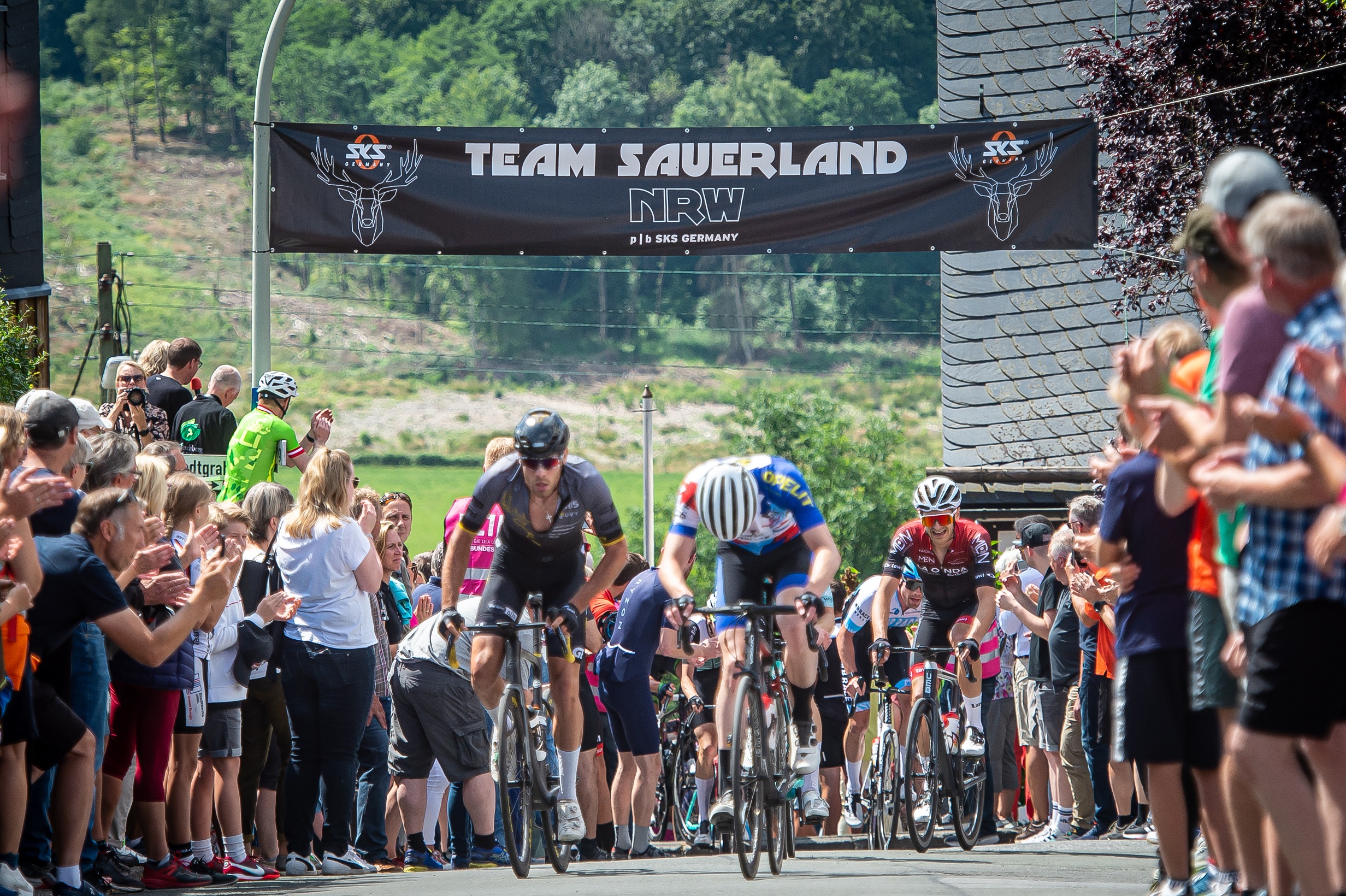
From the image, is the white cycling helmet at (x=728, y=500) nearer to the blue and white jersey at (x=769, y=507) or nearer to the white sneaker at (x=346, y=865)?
the blue and white jersey at (x=769, y=507)

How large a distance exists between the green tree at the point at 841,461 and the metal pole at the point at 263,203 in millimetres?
86090

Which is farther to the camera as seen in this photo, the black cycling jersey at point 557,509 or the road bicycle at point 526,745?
the black cycling jersey at point 557,509

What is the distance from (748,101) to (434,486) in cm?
5313

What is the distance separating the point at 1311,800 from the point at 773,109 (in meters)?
141

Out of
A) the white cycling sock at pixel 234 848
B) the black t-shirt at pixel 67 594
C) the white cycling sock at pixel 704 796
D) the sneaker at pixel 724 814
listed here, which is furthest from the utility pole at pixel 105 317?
the sneaker at pixel 724 814

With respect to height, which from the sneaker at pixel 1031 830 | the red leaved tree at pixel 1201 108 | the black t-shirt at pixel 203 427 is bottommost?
the sneaker at pixel 1031 830

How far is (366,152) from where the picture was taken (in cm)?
1416

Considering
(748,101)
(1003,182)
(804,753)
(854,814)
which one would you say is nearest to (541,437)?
(804,753)

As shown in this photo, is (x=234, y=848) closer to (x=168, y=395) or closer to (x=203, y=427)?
(x=203, y=427)

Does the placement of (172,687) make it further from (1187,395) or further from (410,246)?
(410,246)

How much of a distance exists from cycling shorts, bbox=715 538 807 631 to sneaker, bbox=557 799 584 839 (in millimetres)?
1350

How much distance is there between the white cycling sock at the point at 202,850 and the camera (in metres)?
8.78

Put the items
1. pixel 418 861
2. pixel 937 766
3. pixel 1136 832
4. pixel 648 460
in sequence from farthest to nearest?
pixel 648 460, pixel 1136 832, pixel 937 766, pixel 418 861

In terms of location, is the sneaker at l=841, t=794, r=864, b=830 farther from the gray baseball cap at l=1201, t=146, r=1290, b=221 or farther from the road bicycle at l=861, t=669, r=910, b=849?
the gray baseball cap at l=1201, t=146, r=1290, b=221
